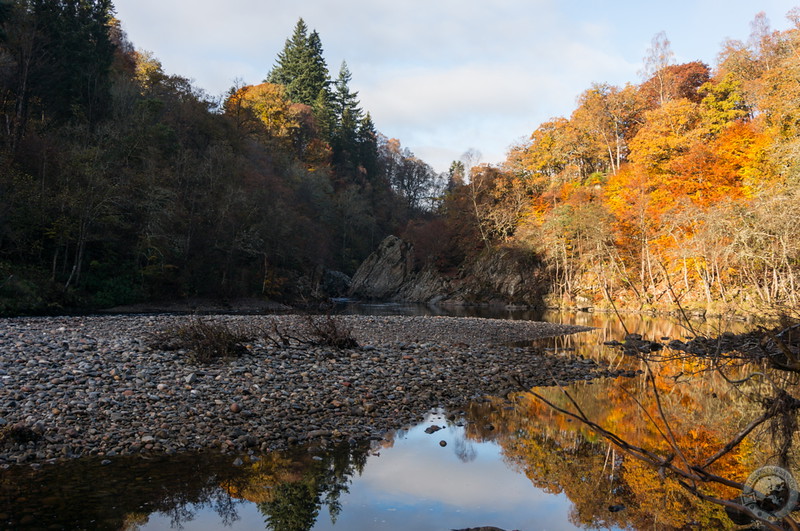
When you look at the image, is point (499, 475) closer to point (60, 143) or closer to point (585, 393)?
point (585, 393)

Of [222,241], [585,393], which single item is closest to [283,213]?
[222,241]

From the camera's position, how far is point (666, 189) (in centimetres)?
3950

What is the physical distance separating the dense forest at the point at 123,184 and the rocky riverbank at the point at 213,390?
11.6 m

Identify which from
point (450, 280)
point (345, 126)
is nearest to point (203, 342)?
point (450, 280)

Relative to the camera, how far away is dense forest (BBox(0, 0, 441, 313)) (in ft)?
86.7

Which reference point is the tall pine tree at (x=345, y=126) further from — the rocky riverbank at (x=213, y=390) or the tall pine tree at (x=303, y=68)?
the rocky riverbank at (x=213, y=390)

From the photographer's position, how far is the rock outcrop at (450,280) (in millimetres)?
49844

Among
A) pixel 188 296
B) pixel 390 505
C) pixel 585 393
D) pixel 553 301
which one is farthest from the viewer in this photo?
pixel 553 301

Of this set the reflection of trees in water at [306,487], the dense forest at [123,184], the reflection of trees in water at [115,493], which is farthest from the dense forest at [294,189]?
the reflection of trees in water at [115,493]

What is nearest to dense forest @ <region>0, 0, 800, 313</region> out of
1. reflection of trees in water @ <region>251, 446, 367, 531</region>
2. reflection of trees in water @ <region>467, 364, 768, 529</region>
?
reflection of trees in water @ <region>467, 364, 768, 529</region>

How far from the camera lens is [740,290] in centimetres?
3052

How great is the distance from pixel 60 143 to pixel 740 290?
134 ft

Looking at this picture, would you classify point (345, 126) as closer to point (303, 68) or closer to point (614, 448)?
point (303, 68)

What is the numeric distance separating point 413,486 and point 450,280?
48169 millimetres
